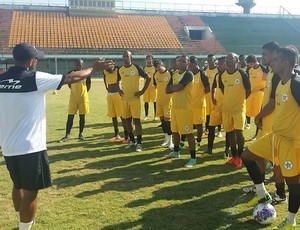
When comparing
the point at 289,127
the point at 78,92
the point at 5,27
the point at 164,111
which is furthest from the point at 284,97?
the point at 5,27

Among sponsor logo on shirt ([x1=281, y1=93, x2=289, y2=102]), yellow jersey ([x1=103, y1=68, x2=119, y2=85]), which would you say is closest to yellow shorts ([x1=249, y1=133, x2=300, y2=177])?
sponsor logo on shirt ([x1=281, y1=93, x2=289, y2=102])

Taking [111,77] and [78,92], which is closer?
[111,77]

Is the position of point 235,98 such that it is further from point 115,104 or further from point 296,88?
point 115,104

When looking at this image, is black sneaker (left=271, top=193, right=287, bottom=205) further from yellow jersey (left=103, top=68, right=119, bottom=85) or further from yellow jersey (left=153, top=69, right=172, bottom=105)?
yellow jersey (left=103, top=68, right=119, bottom=85)

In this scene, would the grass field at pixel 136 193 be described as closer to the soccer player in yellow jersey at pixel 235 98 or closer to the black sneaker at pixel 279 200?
the black sneaker at pixel 279 200

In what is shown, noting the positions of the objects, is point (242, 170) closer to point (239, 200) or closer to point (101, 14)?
point (239, 200)

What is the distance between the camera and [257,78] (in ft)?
32.5

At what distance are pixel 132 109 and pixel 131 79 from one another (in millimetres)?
722

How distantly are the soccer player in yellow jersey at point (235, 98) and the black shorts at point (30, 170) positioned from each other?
165 inches

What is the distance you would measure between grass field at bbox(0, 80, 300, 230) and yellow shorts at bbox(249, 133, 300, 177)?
83 centimetres

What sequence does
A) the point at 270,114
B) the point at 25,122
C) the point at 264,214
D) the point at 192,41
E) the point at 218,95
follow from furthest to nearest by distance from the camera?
1. the point at 192,41
2. the point at 218,95
3. the point at 270,114
4. the point at 264,214
5. the point at 25,122

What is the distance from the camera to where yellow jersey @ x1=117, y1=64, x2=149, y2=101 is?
8.61m

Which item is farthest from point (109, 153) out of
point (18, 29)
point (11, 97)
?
point (18, 29)

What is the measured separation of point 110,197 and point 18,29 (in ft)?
115
